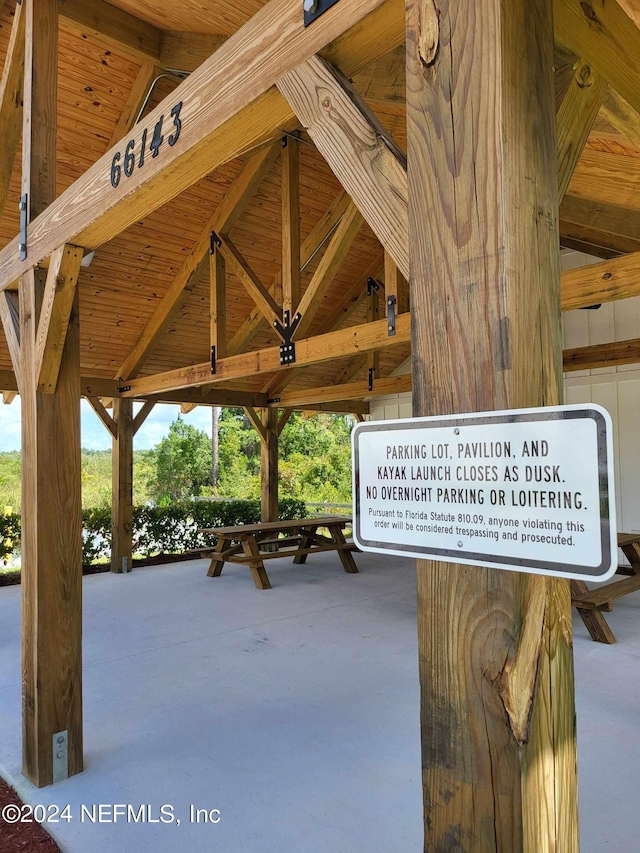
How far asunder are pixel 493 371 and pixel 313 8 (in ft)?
3.43

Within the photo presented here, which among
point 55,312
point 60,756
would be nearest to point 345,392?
point 55,312

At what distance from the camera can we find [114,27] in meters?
4.52

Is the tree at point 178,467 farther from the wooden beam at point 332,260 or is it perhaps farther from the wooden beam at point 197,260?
the wooden beam at point 332,260

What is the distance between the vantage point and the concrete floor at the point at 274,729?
Answer: 7.30ft

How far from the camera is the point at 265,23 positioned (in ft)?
5.00

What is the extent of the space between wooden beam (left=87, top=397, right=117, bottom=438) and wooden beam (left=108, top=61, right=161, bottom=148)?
3.26 meters

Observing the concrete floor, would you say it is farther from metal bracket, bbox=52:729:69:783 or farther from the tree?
the tree

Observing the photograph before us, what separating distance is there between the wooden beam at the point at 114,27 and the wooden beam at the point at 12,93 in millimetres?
649

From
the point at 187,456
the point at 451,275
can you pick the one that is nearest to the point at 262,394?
the point at 187,456

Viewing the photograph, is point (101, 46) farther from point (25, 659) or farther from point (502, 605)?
point (502, 605)

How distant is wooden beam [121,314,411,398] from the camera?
15.2 ft

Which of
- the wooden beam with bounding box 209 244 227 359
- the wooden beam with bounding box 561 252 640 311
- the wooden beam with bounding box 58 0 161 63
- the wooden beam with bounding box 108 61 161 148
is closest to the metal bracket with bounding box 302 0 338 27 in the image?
the wooden beam with bounding box 561 252 640 311

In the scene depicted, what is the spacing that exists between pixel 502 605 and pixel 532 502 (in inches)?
6.1

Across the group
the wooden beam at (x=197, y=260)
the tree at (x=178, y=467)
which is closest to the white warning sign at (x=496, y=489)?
the wooden beam at (x=197, y=260)
